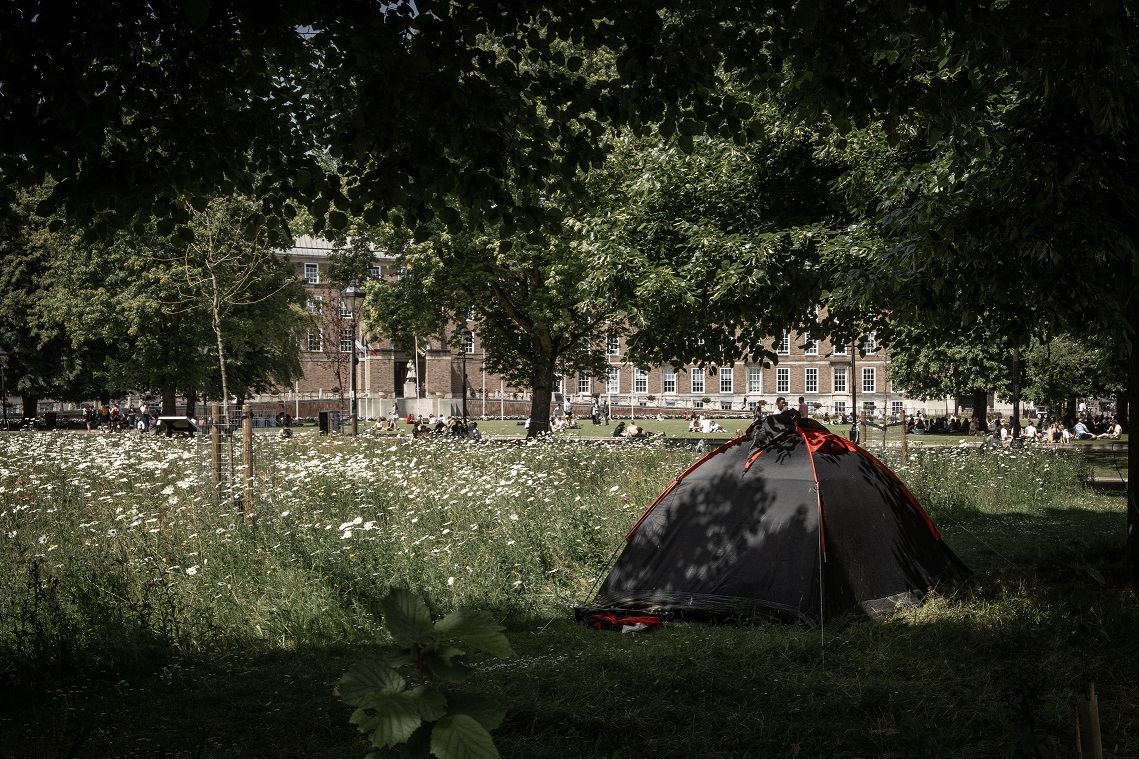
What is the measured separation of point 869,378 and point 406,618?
8187cm

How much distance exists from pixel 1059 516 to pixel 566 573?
8.63 m

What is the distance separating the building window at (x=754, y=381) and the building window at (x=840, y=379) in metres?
6.27

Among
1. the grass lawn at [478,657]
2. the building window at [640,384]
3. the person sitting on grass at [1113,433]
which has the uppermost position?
the building window at [640,384]

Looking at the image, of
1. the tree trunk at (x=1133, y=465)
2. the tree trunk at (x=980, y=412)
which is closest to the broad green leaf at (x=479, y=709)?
the tree trunk at (x=1133, y=465)

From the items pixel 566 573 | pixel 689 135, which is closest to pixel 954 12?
pixel 689 135

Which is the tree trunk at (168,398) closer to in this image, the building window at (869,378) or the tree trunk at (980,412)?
the tree trunk at (980,412)

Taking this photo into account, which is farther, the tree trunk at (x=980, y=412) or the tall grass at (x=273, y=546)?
the tree trunk at (x=980, y=412)

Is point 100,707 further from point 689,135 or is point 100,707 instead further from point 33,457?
point 33,457

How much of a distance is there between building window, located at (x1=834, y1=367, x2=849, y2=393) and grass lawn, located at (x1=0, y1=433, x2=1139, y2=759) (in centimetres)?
7290

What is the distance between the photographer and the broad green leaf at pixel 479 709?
2.12m

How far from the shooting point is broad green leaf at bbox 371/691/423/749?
6.61ft

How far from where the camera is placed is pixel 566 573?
929 centimetres

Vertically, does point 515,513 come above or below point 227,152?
below

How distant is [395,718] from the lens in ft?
6.77
